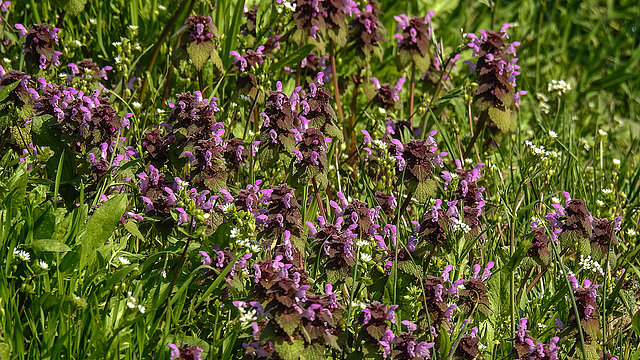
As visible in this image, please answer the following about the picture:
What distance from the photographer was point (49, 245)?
2.40 m

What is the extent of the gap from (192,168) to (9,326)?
3.09ft

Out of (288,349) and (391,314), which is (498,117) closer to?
(391,314)

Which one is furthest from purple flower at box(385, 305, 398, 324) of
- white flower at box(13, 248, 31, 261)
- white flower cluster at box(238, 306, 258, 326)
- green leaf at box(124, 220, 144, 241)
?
white flower at box(13, 248, 31, 261)

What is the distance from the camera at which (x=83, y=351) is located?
2.13 metres

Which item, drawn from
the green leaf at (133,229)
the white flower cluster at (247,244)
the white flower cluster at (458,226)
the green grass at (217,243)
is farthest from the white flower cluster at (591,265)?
the green leaf at (133,229)

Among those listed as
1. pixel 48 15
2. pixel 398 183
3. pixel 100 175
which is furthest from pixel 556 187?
pixel 48 15

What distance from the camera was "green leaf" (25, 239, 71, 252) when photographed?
2.38 m

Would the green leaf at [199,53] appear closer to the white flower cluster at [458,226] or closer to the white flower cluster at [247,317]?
the white flower cluster at [458,226]

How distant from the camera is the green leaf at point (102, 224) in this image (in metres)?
2.59

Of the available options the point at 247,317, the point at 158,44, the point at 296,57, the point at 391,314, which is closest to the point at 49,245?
the point at 247,317

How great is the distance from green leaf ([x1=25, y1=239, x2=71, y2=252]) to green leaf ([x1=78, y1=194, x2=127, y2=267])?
172 mm

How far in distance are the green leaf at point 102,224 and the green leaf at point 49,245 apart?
0.17m

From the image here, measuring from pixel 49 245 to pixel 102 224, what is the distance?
0.24m

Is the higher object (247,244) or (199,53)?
(199,53)
